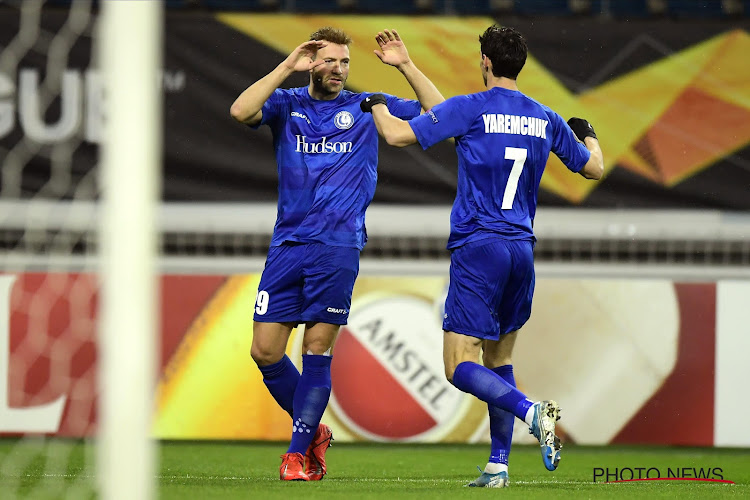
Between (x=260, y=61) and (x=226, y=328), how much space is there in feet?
8.59

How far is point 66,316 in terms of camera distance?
780 cm

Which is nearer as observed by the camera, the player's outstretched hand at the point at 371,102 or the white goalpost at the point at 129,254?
the white goalpost at the point at 129,254

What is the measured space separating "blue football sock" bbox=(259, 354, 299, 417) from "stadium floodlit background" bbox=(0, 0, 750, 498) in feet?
4.60

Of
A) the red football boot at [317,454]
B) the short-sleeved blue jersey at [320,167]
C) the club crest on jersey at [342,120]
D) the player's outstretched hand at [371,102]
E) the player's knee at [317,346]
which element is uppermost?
the player's outstretched hand at [371,102]

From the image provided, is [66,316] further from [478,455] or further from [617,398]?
[617,398]

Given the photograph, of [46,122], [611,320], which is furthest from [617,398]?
[46,122]

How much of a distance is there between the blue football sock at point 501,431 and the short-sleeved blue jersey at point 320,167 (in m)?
1.01

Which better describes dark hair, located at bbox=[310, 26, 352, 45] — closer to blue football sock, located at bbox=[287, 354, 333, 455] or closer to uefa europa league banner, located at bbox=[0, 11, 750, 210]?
blue football sock, located at bbox=[287, 354, 333, 455]

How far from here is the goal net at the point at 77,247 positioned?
9.71 ft

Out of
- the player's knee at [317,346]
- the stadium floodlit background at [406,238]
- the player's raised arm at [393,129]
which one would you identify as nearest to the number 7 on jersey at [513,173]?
the player's raised arm at [393,129]

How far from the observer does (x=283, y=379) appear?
5598 mm

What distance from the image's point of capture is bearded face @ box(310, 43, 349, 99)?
5395 mm

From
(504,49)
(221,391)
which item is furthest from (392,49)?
(221,391)
